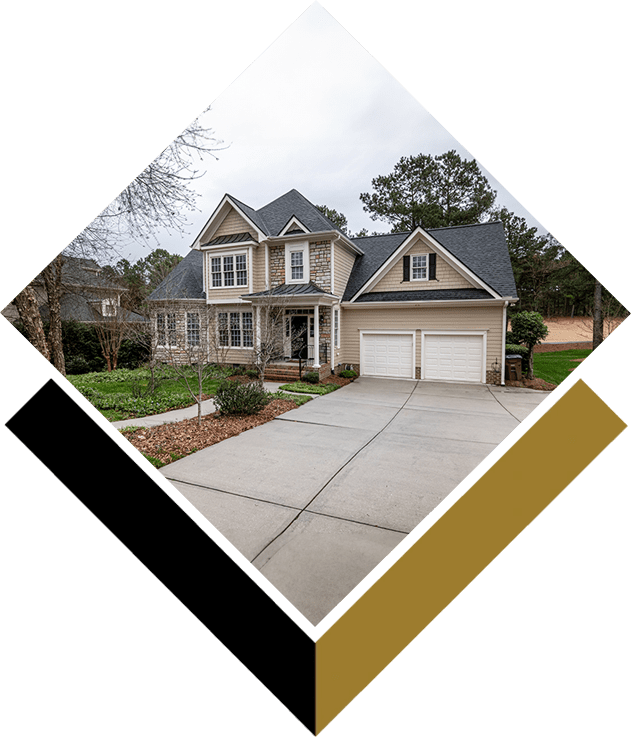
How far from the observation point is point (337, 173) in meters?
2.84

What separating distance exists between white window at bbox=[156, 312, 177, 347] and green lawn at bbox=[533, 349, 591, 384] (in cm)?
335

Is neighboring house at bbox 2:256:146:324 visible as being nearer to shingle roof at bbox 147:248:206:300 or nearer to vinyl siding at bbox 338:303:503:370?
shingle roof at bbox 147:248:206:300

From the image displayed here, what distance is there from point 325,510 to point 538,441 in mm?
1971

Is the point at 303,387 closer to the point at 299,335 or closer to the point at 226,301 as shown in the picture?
the point at 299,335

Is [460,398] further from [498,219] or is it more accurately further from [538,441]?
[498,219]

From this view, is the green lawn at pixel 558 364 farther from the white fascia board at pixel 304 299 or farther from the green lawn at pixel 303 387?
the green lawn at pixel 303 387

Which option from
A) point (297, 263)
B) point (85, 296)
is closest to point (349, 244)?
point (297, 263)

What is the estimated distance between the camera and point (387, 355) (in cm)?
361

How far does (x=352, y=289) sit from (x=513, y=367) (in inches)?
68.6

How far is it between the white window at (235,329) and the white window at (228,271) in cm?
29

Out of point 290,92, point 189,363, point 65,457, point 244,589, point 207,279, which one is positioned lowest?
point 244,589

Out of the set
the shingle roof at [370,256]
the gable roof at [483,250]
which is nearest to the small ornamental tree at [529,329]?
the gable roof at [483,250]

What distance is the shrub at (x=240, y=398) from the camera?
3.95 metres

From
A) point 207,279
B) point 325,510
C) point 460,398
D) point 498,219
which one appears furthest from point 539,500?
point 207,279
